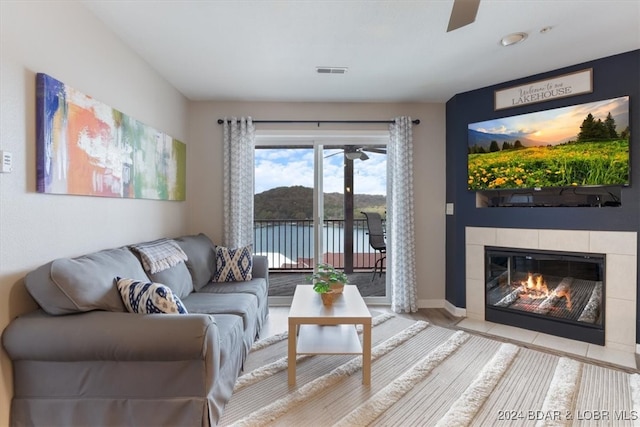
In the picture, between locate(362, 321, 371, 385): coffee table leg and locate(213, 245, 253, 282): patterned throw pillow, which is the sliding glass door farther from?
locate(362, 321, 371, 385): coffee table leg

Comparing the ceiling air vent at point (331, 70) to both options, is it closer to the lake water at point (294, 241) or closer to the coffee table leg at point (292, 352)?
the lake water at point (294, 241)

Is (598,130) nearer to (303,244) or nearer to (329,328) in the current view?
(329,328)

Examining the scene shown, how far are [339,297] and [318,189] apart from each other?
1.72 m

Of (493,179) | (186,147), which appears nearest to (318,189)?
(186,147)

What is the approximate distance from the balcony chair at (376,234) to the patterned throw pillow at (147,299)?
277cm

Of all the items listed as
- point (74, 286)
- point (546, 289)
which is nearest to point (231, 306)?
point (74, 286)

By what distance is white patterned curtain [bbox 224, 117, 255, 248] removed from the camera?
359 centimetres

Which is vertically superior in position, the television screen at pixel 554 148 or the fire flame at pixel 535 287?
the television screen at pixel 554 148

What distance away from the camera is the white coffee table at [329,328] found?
6.65 ft

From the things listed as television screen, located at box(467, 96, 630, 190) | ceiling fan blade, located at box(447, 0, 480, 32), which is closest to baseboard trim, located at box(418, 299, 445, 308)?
television screen, located at box(467, 96, 630, 190)

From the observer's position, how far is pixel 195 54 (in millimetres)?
2584

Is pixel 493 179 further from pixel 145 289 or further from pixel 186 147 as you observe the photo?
pixel 186 147

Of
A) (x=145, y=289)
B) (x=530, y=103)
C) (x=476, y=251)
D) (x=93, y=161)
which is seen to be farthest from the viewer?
(x=476, y=251)

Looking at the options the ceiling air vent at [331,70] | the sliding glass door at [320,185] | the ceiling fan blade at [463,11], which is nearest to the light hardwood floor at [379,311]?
the sliding glass door at [320,185]
